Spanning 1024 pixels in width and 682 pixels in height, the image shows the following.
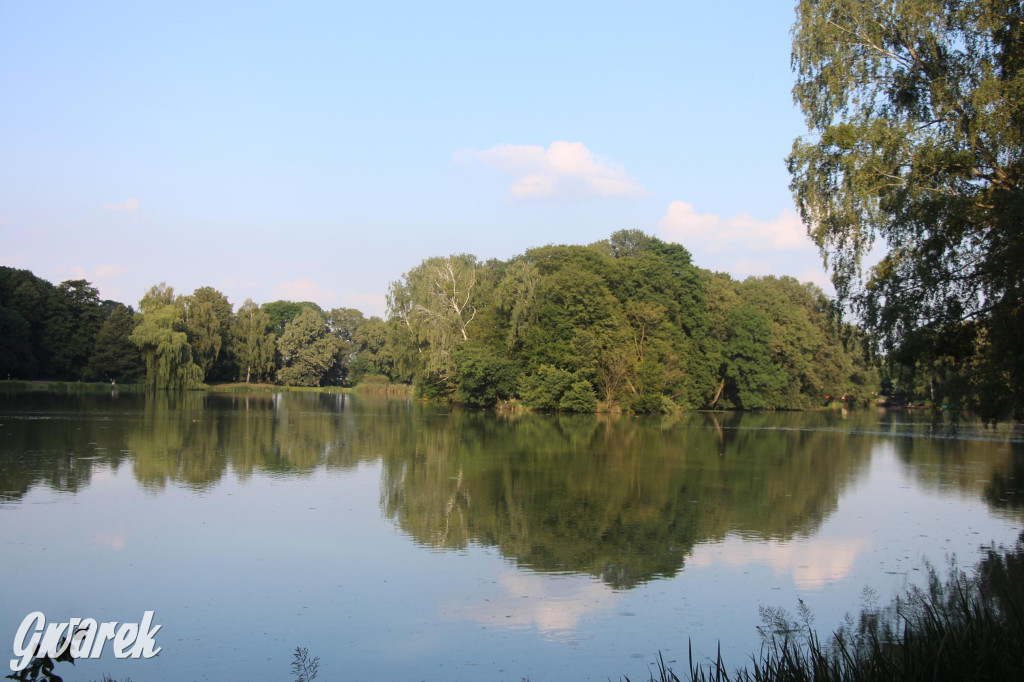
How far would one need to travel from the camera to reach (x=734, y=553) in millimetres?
11969

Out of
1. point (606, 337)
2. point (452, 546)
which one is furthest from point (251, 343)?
point (452, 546)

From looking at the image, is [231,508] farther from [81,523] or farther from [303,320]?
[303,320]

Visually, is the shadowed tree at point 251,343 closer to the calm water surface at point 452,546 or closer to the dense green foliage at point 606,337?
the dense green foliage at point 606,337

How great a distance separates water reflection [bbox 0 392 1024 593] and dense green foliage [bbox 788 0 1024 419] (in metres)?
3.78

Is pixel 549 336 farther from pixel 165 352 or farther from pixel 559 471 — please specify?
pixel 559 471

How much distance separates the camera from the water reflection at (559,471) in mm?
12211

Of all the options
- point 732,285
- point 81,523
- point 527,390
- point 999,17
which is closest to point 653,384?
point 527,390

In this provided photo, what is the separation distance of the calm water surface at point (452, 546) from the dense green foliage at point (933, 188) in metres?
3.22

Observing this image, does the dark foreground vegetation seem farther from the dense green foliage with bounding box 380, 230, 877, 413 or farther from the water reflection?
the dense green foliage with bounding box 380, 230, 877, 413

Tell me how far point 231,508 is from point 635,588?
7896 mm

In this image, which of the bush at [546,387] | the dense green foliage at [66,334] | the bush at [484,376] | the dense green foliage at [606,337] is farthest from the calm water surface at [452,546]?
the dense green foliage at [66,334]

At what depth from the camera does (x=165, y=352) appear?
208 ft

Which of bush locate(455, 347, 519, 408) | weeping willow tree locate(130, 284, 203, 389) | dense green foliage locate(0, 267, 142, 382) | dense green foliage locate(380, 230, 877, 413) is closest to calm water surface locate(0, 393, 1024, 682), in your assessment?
A: dense green foliage locate(380, 230, 877, 413)

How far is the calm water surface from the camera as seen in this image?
7.75 metres
